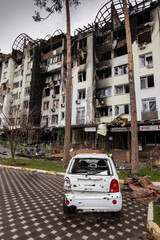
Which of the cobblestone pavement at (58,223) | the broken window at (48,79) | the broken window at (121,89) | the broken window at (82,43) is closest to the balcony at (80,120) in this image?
the broken window at (121,89)

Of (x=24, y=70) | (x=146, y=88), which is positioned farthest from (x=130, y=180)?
(x=24, y=70)

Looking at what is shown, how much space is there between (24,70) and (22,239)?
33.2 metres

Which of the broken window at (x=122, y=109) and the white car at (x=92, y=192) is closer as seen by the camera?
the white car at (x=92, y=192)

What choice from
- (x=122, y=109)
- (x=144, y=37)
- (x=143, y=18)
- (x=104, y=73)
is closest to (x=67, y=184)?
(x=122, y=109)

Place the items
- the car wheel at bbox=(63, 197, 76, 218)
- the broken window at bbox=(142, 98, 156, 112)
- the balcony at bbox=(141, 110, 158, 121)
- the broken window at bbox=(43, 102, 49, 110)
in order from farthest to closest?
the broken window at bbox=(43, 102, 49, 110) < the broken window at bbox=(142, 98, 156, 112) < the balcony at bbox=(141, 110, 158, 121) < the car wheel at bbox=(63, 197, 76, 218)

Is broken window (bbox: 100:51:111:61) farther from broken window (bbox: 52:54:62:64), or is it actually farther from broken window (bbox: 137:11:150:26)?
broken window (bbox: 52:54:62:64)

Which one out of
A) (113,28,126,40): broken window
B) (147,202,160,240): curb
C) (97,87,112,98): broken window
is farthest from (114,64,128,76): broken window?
(147,202,160,240): curb

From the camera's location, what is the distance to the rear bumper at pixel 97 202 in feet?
10.7

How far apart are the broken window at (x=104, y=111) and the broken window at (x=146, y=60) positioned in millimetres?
6787

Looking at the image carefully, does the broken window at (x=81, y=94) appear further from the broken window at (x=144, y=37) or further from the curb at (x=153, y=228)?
the curb at (x=153, y=228)

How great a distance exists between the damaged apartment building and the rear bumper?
1252cm

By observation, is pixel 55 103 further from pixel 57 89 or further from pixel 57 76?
pixel 57 76

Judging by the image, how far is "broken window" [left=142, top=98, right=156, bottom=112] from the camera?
16913 mm

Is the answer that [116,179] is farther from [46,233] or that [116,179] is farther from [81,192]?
[46,233]
